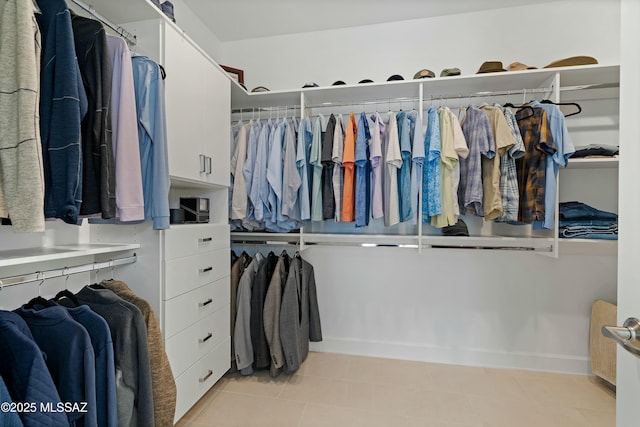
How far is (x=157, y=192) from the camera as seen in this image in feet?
4.06

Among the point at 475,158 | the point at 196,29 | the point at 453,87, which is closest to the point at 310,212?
the point at 475,158

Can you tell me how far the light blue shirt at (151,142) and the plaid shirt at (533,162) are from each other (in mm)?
2005

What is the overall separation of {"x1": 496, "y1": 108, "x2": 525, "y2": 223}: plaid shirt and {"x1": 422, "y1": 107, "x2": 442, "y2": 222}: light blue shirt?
379mm

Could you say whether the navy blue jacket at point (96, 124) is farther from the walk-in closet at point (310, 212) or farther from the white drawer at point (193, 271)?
the white drawer at point (193, 271)

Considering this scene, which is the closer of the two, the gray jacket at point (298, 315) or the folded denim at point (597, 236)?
the folded denim at point (597, 236)

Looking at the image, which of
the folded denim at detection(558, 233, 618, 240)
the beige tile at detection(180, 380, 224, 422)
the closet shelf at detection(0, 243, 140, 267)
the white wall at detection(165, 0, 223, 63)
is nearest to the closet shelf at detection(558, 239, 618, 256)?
the folded denim at detection(558, 233, 618, 240)

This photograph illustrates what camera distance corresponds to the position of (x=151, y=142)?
4.10ft

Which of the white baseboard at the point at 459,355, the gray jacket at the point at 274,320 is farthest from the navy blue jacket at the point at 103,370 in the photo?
the white baseboard at the point at 459,355

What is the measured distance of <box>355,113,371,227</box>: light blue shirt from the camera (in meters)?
1.93

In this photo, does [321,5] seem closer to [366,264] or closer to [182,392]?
[366,264]

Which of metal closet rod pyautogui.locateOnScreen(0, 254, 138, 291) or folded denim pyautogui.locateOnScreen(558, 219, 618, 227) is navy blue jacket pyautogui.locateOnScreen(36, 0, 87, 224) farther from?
folded denim pyautogui.locateOnScreen(558, 219, 618, 227)

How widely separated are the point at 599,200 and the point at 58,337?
3057 mm

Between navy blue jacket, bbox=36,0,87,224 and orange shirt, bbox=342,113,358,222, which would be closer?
navy blue jacket, bbox=36,0,87,224

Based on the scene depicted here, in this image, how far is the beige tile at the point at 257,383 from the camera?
1839 millimetres
